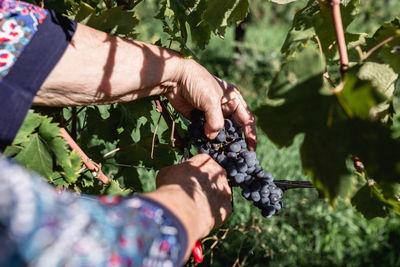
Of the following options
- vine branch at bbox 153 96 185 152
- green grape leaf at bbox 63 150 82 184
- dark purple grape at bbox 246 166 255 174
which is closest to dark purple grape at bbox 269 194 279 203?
dark purple grape at bbox 246 166 255 174

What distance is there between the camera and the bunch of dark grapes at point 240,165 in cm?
128

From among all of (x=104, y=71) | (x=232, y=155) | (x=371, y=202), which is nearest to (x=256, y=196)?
(x=232, y=155)

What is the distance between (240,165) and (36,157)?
1.92ft

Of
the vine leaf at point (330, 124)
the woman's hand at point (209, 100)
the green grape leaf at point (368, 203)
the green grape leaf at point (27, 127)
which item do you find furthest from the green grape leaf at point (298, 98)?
the green grape leaf at point (27, 127)

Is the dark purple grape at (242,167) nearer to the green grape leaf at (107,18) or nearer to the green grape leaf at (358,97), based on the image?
the green grape leaf at (358,97)

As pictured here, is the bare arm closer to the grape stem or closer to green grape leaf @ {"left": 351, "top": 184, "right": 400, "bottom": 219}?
the grape stem

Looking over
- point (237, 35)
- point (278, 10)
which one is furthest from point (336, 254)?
point (278, 10)

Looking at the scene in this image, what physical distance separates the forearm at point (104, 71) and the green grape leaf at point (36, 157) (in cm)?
11

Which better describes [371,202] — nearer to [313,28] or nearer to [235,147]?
[235,147]

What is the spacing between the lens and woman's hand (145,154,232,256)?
918mm

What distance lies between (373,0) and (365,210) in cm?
1230

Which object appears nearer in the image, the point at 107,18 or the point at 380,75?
the point at 380,75

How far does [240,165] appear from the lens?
127cm

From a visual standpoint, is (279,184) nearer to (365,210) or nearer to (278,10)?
(365,210)
